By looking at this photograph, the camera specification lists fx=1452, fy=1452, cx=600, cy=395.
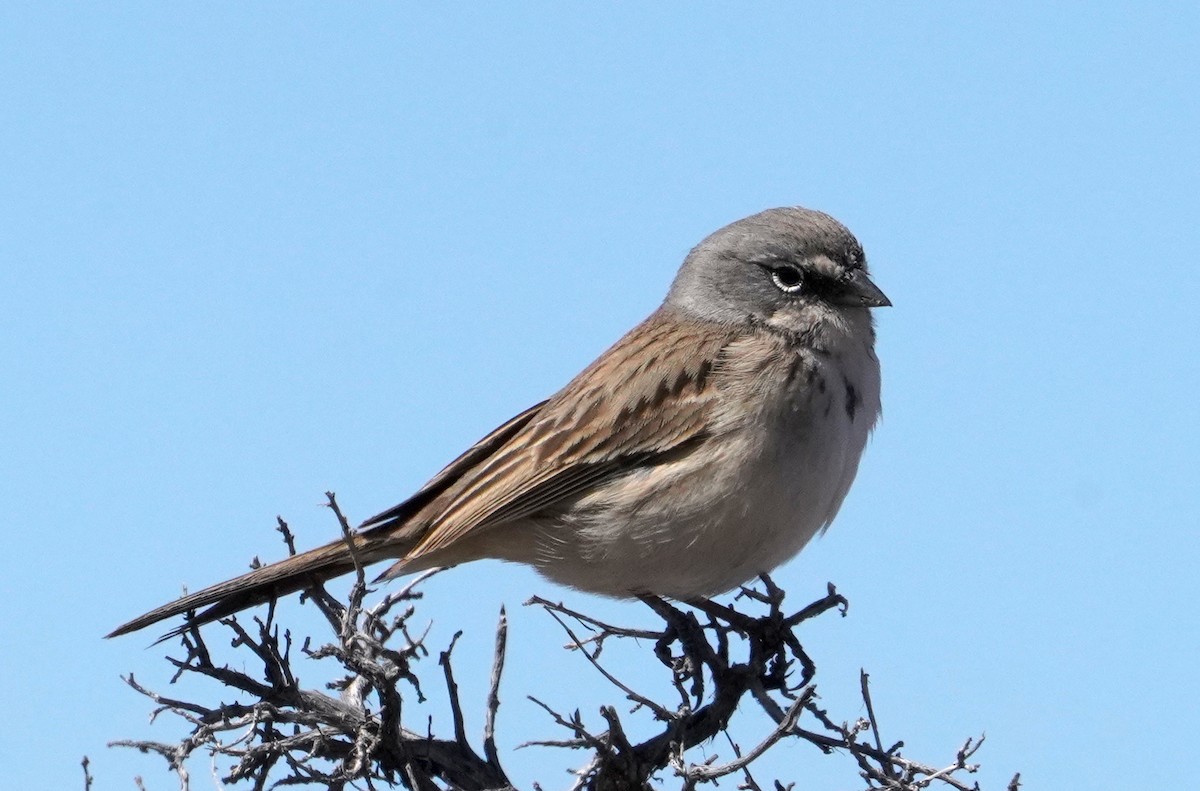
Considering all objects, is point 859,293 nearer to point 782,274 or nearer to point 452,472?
point 782,274

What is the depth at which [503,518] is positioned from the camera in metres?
Answer: 6.91

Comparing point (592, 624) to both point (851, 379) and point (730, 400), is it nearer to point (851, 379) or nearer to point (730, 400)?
point (730, 400)

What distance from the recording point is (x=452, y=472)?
7.45 m

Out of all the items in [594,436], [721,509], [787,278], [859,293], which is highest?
[787,278]

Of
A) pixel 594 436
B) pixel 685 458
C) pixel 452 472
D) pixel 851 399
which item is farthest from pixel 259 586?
pixel 851 399

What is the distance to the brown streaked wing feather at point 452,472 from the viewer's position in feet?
23.8

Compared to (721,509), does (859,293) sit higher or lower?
higher

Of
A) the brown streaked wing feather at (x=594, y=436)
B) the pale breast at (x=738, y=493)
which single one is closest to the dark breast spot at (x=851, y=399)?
the pale breast at (x=738, y=493)

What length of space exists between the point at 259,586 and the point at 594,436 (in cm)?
173

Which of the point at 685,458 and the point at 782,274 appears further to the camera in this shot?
the point at 782,274

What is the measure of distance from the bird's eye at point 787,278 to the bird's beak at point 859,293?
0.73 feet

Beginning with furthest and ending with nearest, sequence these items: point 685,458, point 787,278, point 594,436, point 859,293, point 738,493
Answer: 1. point 787,278
2. point 859,293
3. point 594,436
4. point 685,458
5. point 738,493

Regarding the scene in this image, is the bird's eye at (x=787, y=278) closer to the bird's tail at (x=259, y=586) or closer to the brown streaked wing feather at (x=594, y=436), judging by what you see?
the brown streaked wing feather at (x=594, y=436)

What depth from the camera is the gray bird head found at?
727cm
